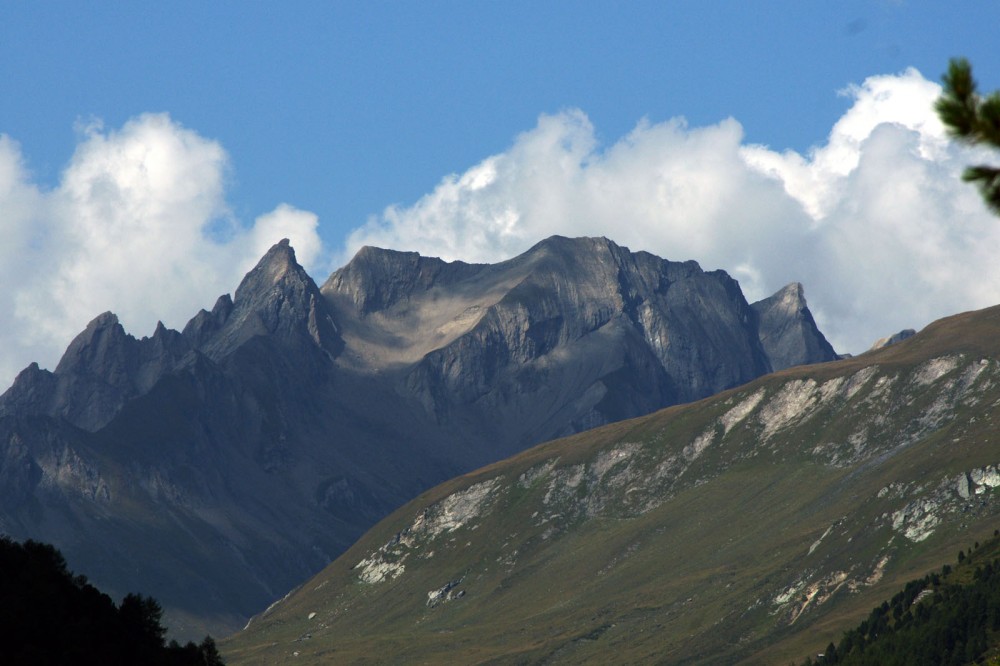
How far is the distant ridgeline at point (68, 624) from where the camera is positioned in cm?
11581

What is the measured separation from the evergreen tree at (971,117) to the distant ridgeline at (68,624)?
92177 millimetres

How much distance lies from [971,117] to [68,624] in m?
104

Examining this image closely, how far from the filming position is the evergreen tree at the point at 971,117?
31.0 meters

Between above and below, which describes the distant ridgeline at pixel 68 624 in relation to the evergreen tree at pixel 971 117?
above

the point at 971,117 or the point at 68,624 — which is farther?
the point at 68,624

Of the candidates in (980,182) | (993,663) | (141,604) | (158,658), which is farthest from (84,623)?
(980,182)

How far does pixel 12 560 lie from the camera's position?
14338 cm

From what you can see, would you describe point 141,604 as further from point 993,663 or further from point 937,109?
point 937,109

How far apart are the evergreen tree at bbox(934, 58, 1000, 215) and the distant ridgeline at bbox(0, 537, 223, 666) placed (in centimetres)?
9218

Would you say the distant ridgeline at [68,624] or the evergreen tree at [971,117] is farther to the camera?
the distant ridgeline at [68,624]

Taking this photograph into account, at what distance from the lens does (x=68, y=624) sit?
400 ft

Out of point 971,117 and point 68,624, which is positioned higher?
point 68,624

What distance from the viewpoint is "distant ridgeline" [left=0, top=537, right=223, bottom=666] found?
116 meters

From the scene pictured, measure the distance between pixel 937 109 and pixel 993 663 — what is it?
29.4 metres
